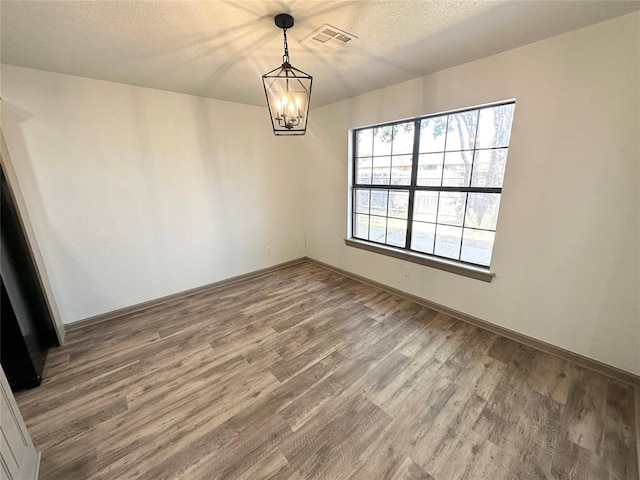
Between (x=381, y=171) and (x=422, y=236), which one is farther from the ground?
(x=381, y=171)

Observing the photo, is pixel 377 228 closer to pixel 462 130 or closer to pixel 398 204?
pixel 398 204

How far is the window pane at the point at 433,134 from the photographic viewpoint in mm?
2573

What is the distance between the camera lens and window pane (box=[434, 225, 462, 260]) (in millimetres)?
2631

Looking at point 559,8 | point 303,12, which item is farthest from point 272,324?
point 559,8

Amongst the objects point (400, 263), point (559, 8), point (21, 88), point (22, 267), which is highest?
point (559, 8)

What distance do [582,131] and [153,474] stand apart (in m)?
3.41

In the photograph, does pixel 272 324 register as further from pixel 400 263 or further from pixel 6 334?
pixel 6 334

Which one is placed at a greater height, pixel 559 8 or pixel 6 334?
pixel 559 8

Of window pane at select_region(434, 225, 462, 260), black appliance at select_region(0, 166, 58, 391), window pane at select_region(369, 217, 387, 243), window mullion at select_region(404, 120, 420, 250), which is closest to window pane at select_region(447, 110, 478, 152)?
window mullion at select_region(404, 120, 420, 250)

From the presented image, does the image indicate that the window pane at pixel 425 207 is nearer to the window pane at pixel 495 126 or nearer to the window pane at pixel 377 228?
the window pane at pixel 377 228

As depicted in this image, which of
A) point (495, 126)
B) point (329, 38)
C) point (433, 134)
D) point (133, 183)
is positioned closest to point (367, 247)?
point (433, 134)

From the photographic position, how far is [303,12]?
1.49m

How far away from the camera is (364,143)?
3.33 meters

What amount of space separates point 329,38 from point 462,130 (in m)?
1.52
